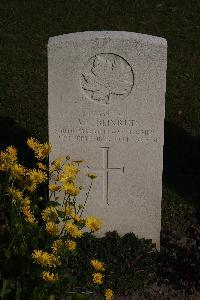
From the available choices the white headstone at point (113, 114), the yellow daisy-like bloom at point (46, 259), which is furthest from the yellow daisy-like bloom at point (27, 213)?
the white headstone at point (113, 114)

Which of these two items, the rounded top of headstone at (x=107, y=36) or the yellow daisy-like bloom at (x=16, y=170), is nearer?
the yellow daisy-like bloom at (x=16, y=170)

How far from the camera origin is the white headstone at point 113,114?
440cm

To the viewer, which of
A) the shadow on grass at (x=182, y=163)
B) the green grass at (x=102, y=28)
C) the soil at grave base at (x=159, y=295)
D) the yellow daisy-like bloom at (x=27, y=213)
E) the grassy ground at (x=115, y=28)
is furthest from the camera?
the green grass at (x=102, y=28)

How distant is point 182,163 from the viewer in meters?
6.59

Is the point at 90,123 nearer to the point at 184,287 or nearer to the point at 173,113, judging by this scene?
the point at 184,287

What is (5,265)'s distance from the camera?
3.88 meters

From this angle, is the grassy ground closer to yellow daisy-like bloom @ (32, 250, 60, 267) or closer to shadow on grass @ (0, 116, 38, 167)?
shadow on grass @ (0, 116, 38, 167)

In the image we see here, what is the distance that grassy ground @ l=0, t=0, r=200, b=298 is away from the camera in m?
6.65

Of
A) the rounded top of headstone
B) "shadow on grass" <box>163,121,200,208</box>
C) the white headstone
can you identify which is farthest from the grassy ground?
the rounded top of headstone

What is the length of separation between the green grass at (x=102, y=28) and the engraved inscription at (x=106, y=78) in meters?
1.87

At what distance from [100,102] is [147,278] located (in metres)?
1.48

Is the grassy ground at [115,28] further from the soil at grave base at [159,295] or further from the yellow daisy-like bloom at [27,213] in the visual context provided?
the yellow daisy-like bloom at [27,213]

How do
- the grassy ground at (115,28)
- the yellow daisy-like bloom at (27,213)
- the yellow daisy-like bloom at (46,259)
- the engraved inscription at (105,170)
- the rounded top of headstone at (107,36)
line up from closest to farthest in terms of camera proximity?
the yellow daisy-like bloom at (46,259)
the yellow daisy-like bloom at (27,213)
the rounded top of headstone at (107,36)
the engraved inscription at (105,170)
the grassy ground at (115,28)

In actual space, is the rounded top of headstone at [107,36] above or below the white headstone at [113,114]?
above
